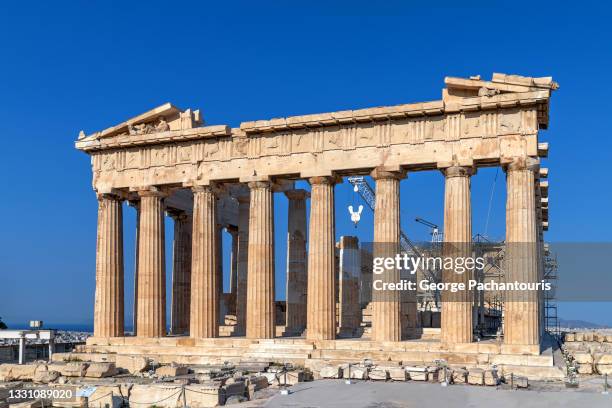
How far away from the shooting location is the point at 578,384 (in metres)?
24.4

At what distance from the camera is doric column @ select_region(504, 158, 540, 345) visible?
30.6 metres

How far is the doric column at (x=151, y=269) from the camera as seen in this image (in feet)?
127

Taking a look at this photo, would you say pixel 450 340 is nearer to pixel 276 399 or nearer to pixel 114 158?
pixel 276 399

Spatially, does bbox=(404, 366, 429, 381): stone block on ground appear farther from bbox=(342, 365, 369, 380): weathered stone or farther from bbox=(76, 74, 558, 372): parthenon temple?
bbox=(76, 74, 558, 372): parthenon temple

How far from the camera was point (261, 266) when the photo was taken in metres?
36.2

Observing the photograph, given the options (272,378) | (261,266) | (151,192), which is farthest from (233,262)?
(272,378)

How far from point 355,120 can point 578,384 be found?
1545 centimetres

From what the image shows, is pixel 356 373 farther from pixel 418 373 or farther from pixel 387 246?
Result: pixel 387 246

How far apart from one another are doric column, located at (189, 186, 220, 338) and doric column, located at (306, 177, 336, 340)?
5.36m

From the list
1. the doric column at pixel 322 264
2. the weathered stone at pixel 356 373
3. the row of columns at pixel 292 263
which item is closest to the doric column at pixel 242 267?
the row of columns at pixel 292 263

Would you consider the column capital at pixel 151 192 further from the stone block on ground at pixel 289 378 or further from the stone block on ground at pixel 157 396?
the stone block on ground at pixel 157 396

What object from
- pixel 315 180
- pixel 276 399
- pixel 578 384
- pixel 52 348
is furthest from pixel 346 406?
pixel 52 348

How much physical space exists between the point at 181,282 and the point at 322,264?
12.9 m

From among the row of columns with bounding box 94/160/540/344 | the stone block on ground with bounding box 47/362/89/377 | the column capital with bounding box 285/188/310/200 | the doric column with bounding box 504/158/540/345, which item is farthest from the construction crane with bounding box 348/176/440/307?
the stone block on ground with bounding box 47/362/89/377
